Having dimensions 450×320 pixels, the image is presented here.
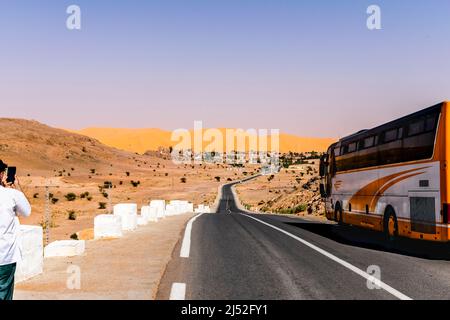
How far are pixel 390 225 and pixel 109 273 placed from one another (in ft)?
33.0

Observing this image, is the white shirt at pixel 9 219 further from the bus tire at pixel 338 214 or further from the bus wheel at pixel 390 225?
the bus tire at pixel 338 214

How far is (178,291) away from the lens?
27.7 ft

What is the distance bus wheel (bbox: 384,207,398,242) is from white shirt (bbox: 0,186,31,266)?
12822 millimetres

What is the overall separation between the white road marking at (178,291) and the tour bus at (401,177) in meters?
7.50

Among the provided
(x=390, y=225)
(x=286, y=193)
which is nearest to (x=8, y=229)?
(x=390, y=225)

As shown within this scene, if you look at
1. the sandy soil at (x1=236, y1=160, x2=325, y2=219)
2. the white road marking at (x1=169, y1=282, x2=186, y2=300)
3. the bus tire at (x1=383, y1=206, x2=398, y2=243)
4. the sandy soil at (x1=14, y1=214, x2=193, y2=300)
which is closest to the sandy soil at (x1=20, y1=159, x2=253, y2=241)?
the sandy soil at (x1=236, y1=160, x2=325, y2=219)

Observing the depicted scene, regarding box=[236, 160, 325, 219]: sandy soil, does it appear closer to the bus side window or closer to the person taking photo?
the bus side window

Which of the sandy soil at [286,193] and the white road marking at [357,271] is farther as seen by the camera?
the sandy soil at [286,193]

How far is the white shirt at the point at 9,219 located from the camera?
5605mm

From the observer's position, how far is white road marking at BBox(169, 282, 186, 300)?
7.97 metres

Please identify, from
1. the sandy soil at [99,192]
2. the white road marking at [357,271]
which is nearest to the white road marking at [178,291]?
the white road marking at [357,271]

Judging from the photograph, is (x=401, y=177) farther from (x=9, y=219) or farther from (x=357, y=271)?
(x=9, y=219)
